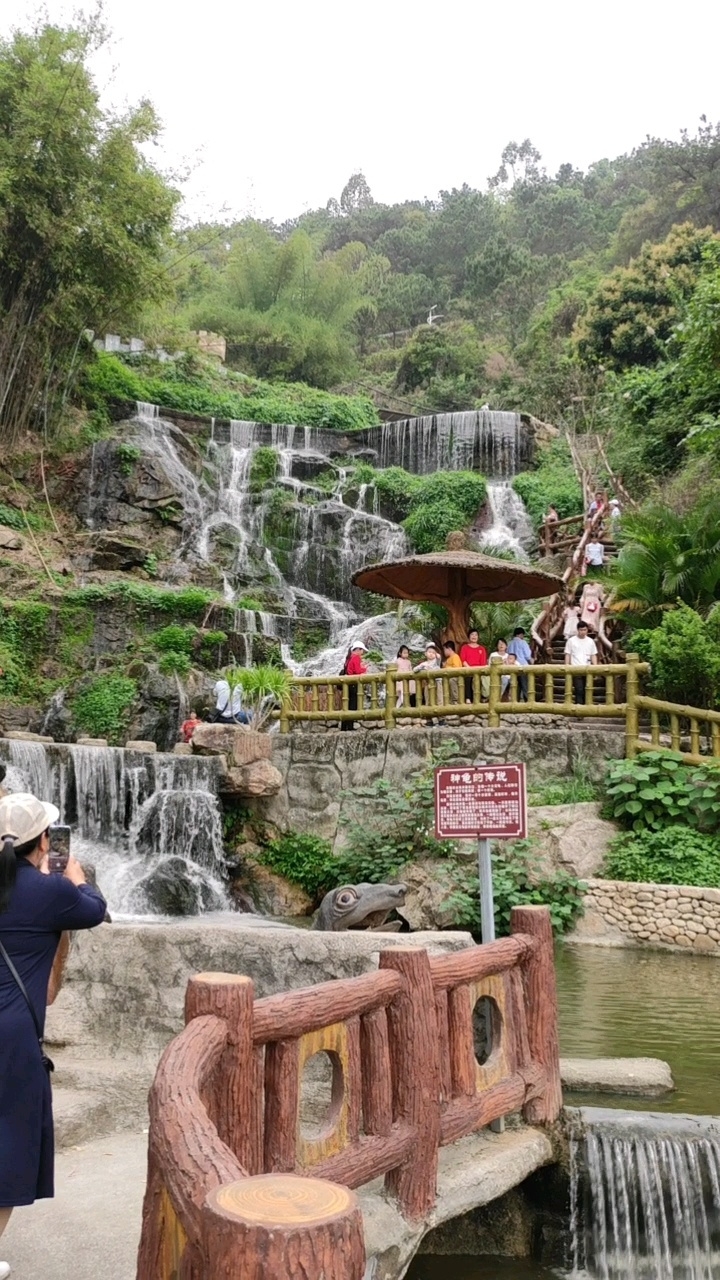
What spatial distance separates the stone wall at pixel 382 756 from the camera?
12188mm

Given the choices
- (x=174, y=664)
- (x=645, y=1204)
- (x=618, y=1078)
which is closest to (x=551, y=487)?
(x=174, y=664)

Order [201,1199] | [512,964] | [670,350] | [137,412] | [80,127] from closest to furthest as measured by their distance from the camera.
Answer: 1. [201,1199]
2. [512,964]
3. [80,127]
4. [137,412]
5. [670,350]

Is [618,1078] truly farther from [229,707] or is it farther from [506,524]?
Answer: [506,524]

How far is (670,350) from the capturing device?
2869 cm

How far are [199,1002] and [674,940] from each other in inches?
335

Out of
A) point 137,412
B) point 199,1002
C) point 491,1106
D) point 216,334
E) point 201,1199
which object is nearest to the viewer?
point 201,1199

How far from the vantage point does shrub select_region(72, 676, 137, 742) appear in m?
17.3

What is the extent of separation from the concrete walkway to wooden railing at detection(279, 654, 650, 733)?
9.05 m

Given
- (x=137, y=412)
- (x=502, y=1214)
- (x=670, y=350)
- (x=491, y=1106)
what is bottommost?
(x=502, y=1214)

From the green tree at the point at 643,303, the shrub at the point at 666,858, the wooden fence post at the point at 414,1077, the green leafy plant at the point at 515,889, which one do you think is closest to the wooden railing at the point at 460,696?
the shrub at the point at 666,858

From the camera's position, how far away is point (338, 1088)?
358cm

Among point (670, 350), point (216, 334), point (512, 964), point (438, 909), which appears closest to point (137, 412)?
point (216, 334)

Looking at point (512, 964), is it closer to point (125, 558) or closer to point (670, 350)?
point (125, 558)

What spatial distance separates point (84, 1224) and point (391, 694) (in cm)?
1020
